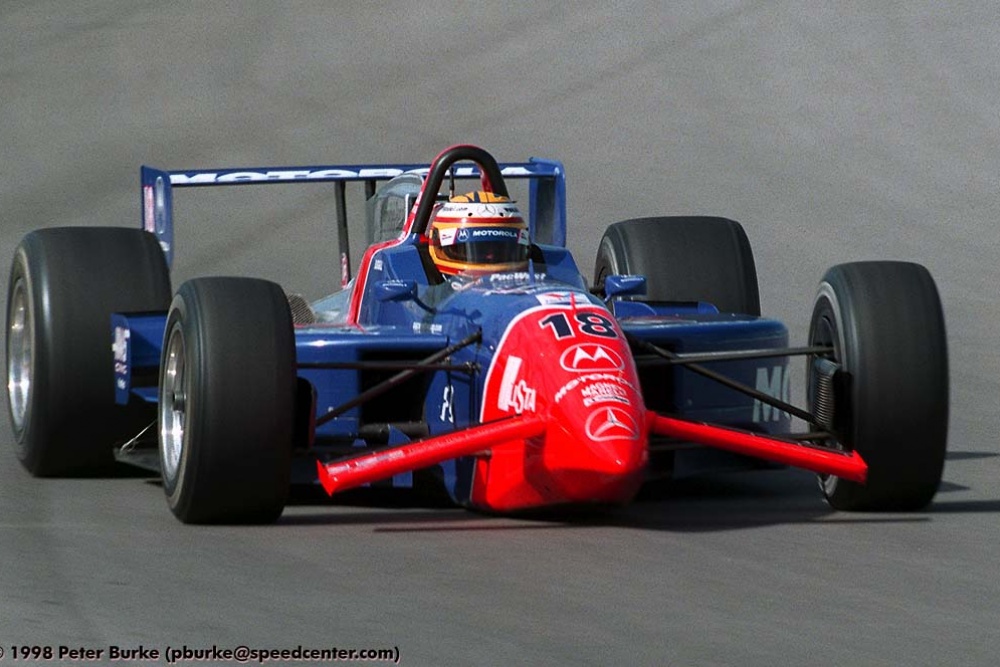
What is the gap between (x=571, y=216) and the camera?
20.1m

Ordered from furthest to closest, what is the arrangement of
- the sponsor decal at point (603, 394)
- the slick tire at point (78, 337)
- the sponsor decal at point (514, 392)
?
the slick tire at point (78, 337)
the sponsor decal at point (514, 392)
the sponsor decal at point (603, 394)

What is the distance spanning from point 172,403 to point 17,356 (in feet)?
7.17

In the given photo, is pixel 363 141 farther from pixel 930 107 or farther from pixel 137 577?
pixel 137 577

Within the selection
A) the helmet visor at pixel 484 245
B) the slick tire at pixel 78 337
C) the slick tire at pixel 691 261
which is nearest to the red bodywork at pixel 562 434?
the helmet visor at pixel 484 245

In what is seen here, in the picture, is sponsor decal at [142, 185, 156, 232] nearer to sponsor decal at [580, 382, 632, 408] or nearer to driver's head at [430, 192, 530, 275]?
driver's head at [430, 192, 530, 275]

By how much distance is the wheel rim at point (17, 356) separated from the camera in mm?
10008

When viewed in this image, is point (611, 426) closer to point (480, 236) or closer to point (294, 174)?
point (480, 236)

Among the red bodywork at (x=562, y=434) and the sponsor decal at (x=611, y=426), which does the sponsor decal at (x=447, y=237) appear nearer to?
the red bodywork at (x=562, y=434)

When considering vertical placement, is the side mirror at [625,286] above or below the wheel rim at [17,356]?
above

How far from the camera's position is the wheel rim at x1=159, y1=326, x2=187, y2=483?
827 cm

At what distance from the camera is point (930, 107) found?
25078 mm

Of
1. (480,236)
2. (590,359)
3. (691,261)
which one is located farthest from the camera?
(691,261)

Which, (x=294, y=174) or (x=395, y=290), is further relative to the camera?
(x=294, y=174)

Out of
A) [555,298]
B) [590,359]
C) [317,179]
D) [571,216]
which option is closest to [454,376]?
[555,298]
